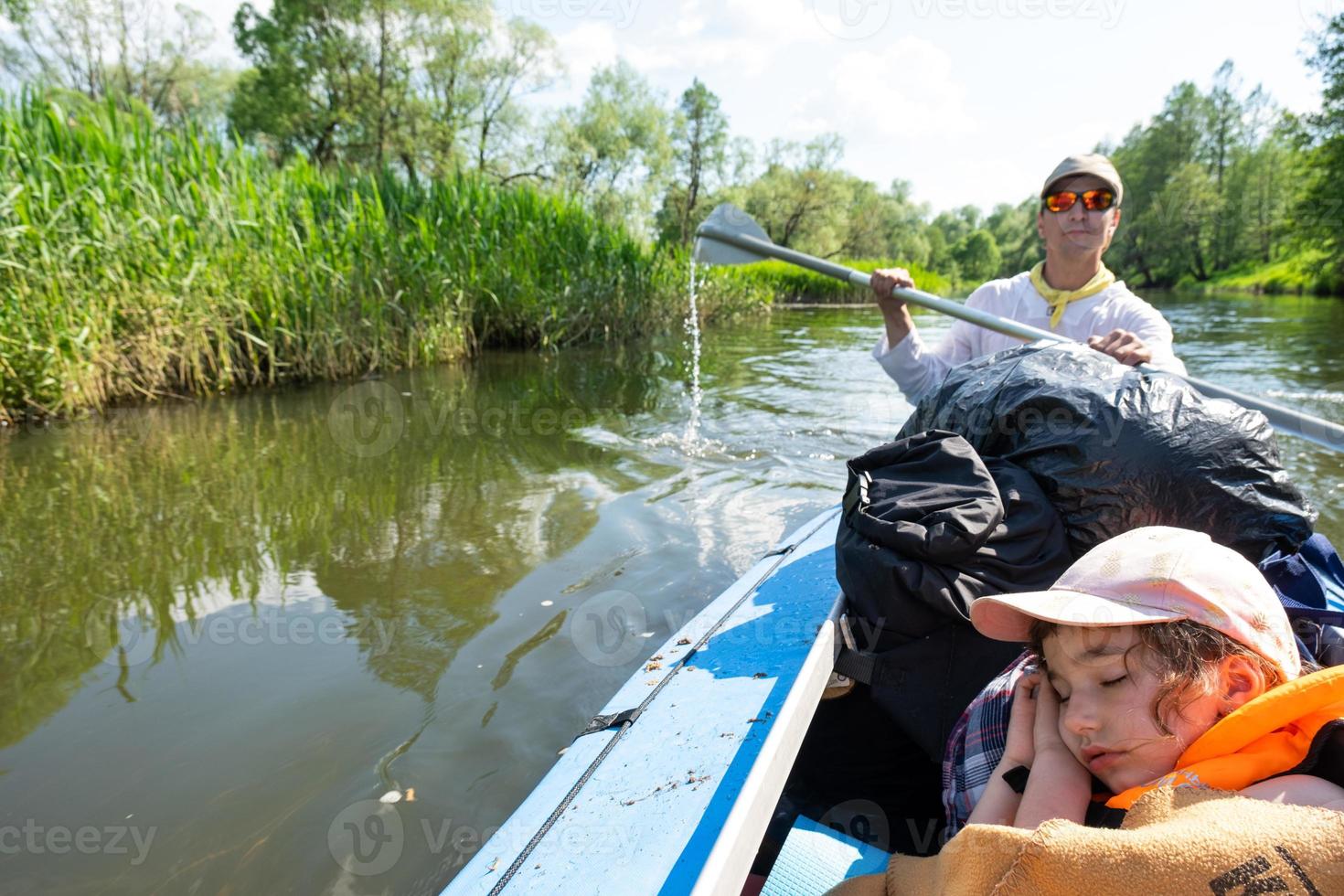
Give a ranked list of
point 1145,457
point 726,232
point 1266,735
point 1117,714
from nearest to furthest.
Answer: point 1266,735
point 1117,714
point 1145,457
point 726,232

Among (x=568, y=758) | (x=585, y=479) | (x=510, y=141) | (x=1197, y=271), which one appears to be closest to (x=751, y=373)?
(x=585, y=479)

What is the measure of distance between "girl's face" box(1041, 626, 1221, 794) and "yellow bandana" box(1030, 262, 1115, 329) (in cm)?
222

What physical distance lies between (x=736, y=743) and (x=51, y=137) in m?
6.14

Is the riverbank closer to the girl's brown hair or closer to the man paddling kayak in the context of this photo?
the man paddling kayak

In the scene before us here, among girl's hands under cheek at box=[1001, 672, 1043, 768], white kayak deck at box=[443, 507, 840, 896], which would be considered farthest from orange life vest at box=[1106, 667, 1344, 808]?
white kayak deck at box=[443, 507, 840, 896]

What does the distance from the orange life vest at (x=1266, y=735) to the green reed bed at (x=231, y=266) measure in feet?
19.4

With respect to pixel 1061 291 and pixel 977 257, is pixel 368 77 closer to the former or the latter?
pixel 1061 291

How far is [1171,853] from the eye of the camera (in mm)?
686

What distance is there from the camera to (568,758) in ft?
4.59

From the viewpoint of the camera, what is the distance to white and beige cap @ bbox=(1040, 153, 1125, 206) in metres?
2.66

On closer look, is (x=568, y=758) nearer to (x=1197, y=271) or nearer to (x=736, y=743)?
(x=736, y=743)

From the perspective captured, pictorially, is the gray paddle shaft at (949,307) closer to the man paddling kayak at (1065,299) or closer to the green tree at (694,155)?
the man paddling kayak at (1065,299)
